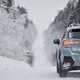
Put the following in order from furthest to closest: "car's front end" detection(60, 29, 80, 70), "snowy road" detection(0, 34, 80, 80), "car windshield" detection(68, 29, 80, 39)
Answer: "car windshield" detection(68, 29, 80, 39)
"snowy road" detection(0, 34, 80, 80)
"car's front end" detection(60, 29, 80, 70)

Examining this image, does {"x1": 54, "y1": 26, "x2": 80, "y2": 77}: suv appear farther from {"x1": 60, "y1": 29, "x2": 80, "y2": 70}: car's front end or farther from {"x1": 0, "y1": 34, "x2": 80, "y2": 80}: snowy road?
{"x1": 0, "y1": 34, "x2": 80, "y2": 80}: snowy road

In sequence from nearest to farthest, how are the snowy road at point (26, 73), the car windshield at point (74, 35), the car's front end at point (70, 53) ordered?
the car's front end at point (70, 53) → the snowy road at point (26, 73) → the car windshield at point (74, 35)

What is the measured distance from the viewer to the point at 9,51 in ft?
123

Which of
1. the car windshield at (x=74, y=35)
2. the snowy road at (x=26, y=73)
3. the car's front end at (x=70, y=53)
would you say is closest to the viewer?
the car's front end at (x=70, y=53)

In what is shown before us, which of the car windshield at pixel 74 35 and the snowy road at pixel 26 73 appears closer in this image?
the snowy road at pixel 26 73

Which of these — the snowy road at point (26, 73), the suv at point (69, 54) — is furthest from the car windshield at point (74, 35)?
the snowy road at point (26, 73)

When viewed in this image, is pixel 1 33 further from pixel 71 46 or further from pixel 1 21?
pixel 71 46

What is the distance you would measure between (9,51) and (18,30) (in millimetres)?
22295

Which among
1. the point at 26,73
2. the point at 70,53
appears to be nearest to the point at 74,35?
the point at 70,53

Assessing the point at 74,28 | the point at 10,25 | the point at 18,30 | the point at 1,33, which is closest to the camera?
the point at 74,28

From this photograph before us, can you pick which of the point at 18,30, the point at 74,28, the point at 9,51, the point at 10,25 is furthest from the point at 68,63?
the point at 18,30

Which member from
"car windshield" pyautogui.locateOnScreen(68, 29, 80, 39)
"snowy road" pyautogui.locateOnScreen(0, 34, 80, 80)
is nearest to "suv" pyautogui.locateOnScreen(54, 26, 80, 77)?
"car windshield" pyautogui.locateOnScreen(68, 29, 80, 39)

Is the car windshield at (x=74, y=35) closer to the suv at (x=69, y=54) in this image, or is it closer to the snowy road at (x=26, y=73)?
the suv at (x=69, y=54)

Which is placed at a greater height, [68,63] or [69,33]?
[69,33]
